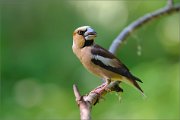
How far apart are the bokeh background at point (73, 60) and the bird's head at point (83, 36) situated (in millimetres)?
809

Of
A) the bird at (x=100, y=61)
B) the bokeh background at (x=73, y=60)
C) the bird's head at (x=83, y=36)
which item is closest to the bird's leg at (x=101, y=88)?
the bird at (x=100, y=61)

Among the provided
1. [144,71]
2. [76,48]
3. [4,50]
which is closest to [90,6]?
[4,50]

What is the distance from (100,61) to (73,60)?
185 cm

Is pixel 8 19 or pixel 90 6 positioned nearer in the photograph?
pixel 90 6

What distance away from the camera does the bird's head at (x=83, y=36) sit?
255 cm

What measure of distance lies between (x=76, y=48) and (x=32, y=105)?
1.54 metres

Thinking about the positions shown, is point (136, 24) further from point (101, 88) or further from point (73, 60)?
point (73, 60)

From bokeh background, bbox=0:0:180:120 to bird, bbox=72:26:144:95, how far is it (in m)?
0.74

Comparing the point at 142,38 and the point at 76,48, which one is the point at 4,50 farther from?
the point at 76,48

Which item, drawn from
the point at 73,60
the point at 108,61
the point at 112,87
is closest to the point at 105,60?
the point at 108,61

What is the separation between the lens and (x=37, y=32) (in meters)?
5.13

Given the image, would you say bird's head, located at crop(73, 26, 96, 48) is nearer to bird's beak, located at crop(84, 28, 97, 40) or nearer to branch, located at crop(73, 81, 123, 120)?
bird's beak, located at crop(84, 28, 97, 40)

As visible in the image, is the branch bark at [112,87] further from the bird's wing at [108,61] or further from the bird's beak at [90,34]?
the bird's beak at [90,34]

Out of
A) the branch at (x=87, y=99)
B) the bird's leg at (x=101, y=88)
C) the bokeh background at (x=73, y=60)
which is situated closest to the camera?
the branch at (x=87, y=99)
